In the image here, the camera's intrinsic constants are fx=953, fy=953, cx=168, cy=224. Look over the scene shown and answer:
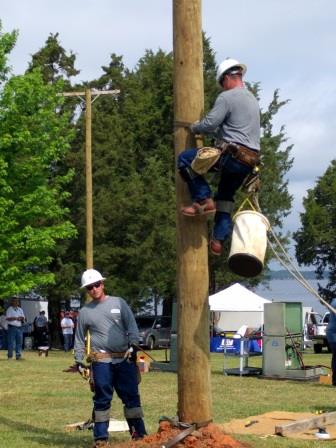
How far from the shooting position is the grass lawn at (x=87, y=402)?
11.7 metres

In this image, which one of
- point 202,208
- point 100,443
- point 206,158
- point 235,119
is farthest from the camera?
point 100,443

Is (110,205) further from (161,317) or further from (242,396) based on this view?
(242,396)

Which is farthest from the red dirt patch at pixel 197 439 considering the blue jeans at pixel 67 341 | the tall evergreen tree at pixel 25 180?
the blue jeans at pixel 67 341

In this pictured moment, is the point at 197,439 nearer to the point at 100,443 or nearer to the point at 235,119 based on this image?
the point at 100,443

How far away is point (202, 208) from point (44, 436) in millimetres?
4734

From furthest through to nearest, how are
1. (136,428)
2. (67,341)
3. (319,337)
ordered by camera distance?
(67,341) → (319,337) → (136,428)

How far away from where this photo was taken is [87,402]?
1603cm

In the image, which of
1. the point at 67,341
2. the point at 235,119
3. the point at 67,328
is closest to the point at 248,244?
the point at 235,119

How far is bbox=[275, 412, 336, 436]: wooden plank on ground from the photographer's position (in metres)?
11.7

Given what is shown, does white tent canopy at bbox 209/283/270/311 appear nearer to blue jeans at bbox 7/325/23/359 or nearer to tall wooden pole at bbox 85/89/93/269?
tall wooden pole at bbox 85/89/93/269

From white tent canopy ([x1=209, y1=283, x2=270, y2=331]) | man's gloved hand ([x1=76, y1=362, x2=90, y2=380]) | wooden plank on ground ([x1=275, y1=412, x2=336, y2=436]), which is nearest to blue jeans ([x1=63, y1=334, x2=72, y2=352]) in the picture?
white tent canopy ([x1=209, y1=283, x2=270, y2=331])

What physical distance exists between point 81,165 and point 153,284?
6713mm

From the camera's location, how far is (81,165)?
46.0m

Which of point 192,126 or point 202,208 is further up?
point 192,126
